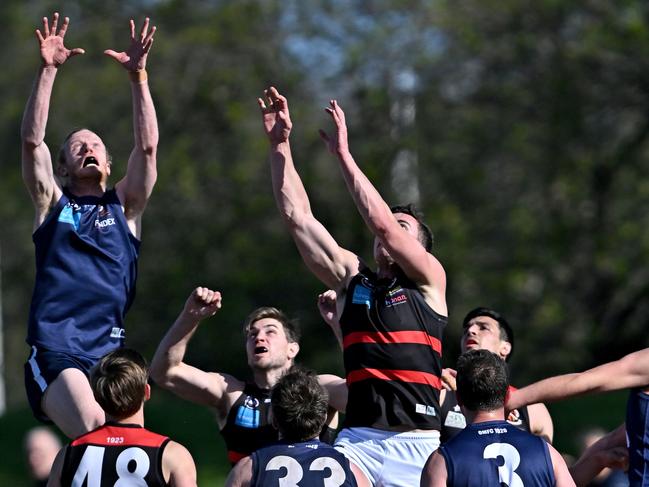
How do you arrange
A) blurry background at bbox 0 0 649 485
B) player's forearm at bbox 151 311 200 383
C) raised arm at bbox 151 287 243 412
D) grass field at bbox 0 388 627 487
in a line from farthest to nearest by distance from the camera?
blurry background at bbox 0 0 649 485, grass field at bbox 0 388 627 487, raised arm at bbox 151 287 243 412, player's forearm at bbox 151 311 200 383

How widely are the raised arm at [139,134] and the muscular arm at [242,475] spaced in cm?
202

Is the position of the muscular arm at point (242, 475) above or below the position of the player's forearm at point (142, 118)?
below

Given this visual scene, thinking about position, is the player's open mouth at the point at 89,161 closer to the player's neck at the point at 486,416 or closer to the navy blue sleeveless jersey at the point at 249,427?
the navy blue sleeveless jersey at the point at 249,427

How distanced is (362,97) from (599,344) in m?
6.25

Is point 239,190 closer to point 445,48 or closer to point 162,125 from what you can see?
point 162,125

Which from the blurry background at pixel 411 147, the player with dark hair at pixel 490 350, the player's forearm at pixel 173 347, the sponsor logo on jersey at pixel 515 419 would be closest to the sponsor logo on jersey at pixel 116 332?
the player's forearm at pixel 173 347

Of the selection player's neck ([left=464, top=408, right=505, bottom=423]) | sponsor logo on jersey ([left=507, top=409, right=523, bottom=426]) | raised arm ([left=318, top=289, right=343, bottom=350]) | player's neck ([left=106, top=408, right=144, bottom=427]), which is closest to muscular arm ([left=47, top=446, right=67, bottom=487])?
player's neck ([left=106, top=408, right=144, bottom=427])

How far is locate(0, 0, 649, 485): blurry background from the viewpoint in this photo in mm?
21453

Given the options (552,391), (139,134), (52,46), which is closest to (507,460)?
(552,391)

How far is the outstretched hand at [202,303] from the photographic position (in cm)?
716

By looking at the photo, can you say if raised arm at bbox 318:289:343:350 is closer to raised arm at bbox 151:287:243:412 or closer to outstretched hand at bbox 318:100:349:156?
raised arm at bbox 151:287:243:412

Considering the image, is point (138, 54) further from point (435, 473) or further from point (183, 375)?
point (435, 473)

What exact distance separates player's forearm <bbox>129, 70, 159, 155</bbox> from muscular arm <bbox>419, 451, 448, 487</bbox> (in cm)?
262

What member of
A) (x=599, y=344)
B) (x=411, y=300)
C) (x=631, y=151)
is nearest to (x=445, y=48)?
(x=631, y=151)
